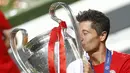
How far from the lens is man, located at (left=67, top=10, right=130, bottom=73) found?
7.52 ft

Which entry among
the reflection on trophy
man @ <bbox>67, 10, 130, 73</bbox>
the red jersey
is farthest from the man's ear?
the reflection on trophy

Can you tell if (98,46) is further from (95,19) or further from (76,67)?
(76,67)

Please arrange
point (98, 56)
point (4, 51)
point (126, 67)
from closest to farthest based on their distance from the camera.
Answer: point (4, 51)
point (126, 67)
point (98, 56)

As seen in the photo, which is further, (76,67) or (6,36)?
(6,36)

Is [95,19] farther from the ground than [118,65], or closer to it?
farther from the ground

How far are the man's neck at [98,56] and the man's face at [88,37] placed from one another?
0.03 meters

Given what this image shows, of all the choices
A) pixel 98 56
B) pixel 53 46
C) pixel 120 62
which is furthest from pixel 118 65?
pixel 53 46

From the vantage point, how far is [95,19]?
2406 mm

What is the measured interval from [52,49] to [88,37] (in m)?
0.45

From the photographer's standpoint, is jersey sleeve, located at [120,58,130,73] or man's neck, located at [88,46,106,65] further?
man's neck, located at [88,46,106,65]

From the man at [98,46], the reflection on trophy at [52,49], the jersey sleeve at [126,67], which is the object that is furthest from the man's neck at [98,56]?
the reflection on trophy at [52,49]

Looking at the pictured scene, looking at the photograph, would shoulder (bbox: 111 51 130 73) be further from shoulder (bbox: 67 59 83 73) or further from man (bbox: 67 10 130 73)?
shoulder (bbox: 67 59 83 73)

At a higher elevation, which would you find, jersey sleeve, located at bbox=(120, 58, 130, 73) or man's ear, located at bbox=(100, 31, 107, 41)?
man's ear, located at bbox=(100, 31, 107, 41)

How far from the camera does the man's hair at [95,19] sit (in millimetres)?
2381
